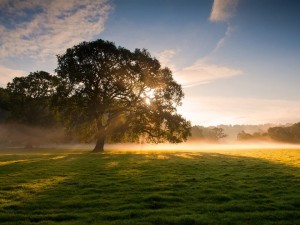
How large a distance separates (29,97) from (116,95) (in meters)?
36.7

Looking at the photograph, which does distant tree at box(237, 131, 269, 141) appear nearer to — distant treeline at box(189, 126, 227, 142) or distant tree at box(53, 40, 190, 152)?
distant treeline at box(189, 126, 227, 142)

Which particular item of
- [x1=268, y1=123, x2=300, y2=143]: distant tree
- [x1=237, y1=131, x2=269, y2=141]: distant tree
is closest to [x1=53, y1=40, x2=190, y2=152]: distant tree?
[x1=268, y1=123, x2=300, y2=143]: distant tree

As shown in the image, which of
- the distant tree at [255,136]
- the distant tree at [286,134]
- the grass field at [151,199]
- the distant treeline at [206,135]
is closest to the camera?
the grass field at [151,199]

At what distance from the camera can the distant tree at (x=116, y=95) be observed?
45875 mm

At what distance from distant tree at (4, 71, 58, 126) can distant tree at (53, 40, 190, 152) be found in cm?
2673

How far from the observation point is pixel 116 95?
4766cm

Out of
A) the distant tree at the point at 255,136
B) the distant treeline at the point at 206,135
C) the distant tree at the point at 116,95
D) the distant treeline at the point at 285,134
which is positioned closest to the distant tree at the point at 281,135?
the distant treeline at the point at 285,134

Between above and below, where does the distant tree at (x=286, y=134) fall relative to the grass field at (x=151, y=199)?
above

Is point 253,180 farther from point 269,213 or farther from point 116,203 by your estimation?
point 116,203

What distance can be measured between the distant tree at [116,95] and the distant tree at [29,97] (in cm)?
2673

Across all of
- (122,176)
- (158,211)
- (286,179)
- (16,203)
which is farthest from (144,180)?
(286,179)

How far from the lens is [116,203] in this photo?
1249 centimetres

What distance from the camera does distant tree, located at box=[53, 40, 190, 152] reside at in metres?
45.9

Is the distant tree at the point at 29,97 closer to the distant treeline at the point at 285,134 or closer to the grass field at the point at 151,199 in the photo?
the grass field at the point at 151,199
